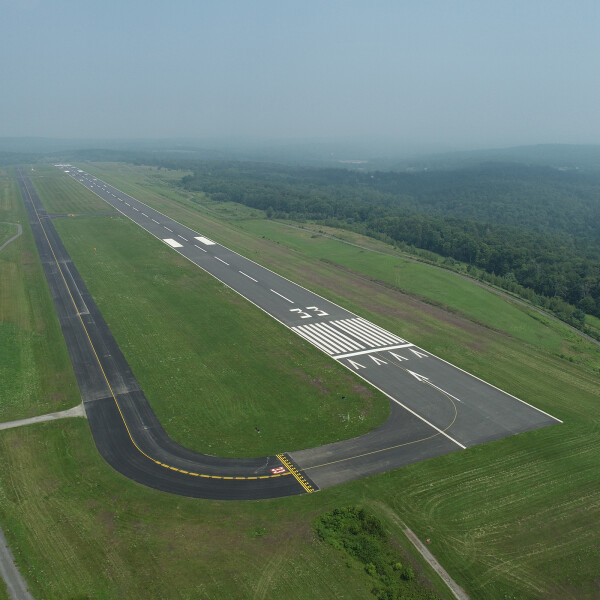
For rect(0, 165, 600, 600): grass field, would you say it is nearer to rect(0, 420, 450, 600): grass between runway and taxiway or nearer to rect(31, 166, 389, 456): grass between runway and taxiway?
rect(0, 420, 450, 600): grass between runway and taxiway

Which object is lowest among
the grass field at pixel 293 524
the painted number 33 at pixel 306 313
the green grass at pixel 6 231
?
the grass field at pixel 293 524

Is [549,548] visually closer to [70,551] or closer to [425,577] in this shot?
[425,577]

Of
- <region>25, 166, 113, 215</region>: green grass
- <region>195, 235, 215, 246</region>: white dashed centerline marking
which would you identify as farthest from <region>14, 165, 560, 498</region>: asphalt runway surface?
<region>25, 166, 113, 215</region>: green grass

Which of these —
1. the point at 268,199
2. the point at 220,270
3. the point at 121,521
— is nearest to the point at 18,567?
the point at 121,521

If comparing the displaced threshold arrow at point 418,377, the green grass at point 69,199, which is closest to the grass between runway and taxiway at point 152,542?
the displaced threshold arrow at point 418,377

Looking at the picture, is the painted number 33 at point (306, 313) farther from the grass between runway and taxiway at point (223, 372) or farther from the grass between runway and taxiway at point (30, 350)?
the grass between runway and taxiway at point (30, 350)

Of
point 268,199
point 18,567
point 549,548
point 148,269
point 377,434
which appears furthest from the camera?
point 268,199
